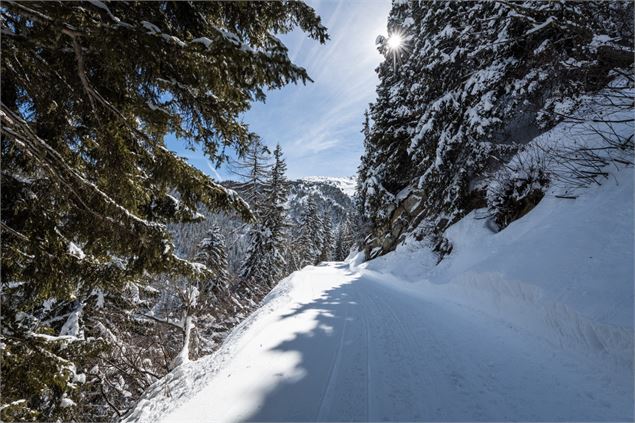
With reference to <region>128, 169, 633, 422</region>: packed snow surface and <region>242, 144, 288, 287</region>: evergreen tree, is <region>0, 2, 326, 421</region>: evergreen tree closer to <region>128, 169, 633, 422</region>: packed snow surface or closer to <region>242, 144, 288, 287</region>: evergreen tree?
<region>128, 169, 633, 422</region>: packed snow surface

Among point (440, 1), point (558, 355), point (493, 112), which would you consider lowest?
point (558, 355)

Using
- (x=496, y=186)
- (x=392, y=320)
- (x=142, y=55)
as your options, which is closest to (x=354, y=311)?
(x=392, y=320)

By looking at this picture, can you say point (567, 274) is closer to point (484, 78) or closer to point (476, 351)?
point (476, 351)

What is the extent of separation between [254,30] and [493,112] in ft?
28.9

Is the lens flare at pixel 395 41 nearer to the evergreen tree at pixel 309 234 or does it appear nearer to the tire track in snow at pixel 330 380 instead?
the tire track in snow at pixel 330 380

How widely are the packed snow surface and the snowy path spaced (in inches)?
0.7

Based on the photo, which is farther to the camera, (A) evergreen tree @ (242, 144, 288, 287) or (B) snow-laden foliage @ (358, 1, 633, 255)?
(A) evergreen tree @ (242, 144, 288, 287)

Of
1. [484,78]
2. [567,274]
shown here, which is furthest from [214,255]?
[567,274]

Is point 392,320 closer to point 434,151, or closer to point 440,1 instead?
point 434,151

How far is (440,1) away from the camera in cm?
1114

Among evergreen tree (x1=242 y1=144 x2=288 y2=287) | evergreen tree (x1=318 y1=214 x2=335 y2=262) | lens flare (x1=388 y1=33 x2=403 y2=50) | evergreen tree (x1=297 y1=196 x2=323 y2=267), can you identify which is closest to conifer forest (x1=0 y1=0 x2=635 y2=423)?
lens flare (x1=388 y1=33 x2=403 y2=50)

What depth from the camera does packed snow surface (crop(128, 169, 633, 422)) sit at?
10.0 feet

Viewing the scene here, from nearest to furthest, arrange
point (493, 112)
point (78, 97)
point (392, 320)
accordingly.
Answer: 1. point (78, 97)
2. point (392, 320)
3. point (493, 112)

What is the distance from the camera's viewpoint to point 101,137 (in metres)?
3.62
